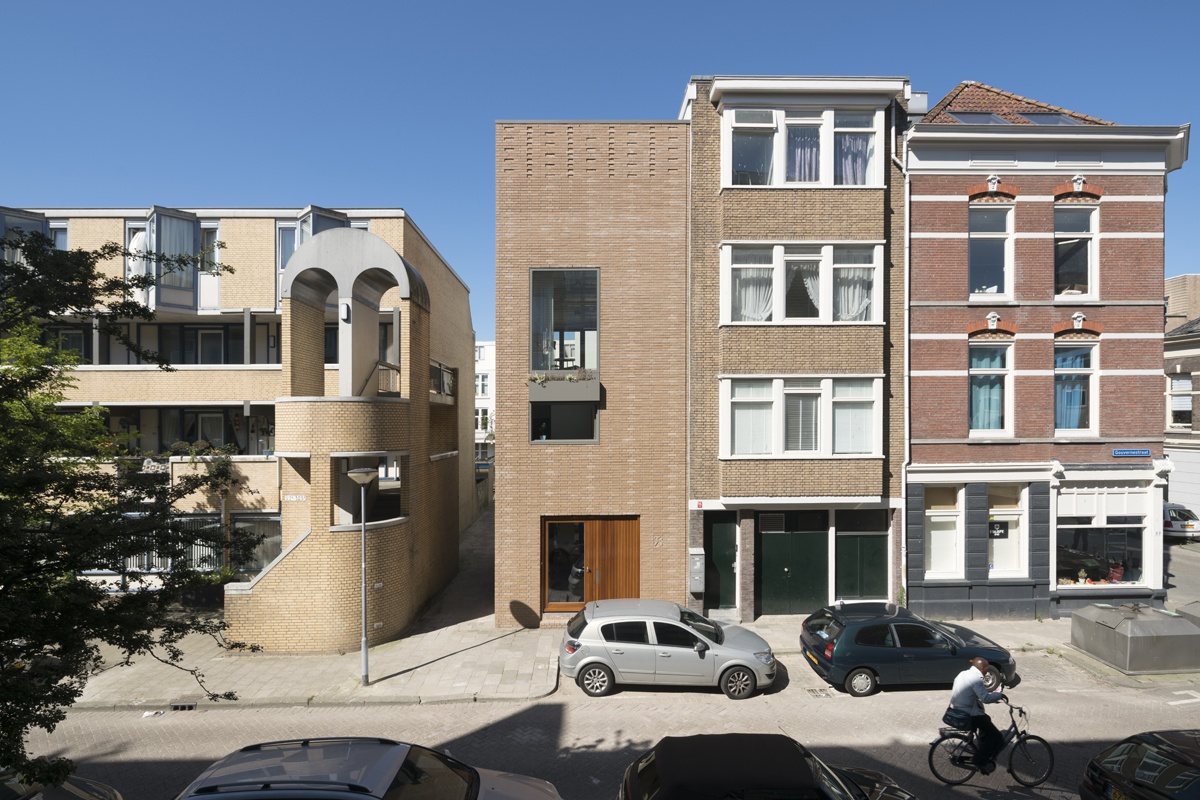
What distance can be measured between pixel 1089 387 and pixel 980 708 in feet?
36.2

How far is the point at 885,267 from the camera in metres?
15.4

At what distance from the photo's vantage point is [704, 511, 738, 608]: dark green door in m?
15.4

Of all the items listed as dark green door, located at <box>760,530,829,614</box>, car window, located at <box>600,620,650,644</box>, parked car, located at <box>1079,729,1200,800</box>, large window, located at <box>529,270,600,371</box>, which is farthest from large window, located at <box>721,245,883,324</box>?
parked car, located at <box>1079,729,1200,800</box>

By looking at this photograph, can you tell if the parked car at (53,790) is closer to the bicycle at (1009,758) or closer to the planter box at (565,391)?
the planter box at (565,391)

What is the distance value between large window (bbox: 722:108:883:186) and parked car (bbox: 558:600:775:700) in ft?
33.9

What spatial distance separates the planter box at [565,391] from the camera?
597 inches

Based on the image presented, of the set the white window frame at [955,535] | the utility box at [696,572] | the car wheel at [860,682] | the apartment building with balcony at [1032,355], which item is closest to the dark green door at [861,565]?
the apartment building with balcony at [1032,355]

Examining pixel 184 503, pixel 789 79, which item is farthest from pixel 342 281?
pixel 789 79

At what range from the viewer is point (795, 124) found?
15.1 meters

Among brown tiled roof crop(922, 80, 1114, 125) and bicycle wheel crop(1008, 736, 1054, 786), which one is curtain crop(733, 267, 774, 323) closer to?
brown tiled roof crop(922, 80, 1114, 125)

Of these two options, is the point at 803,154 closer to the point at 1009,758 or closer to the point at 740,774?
the point at 1009,758

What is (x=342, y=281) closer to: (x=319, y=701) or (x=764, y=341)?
(x=319, y=701)

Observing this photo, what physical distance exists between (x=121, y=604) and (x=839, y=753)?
375 inches

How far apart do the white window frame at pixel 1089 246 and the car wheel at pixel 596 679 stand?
1414 centimetres
